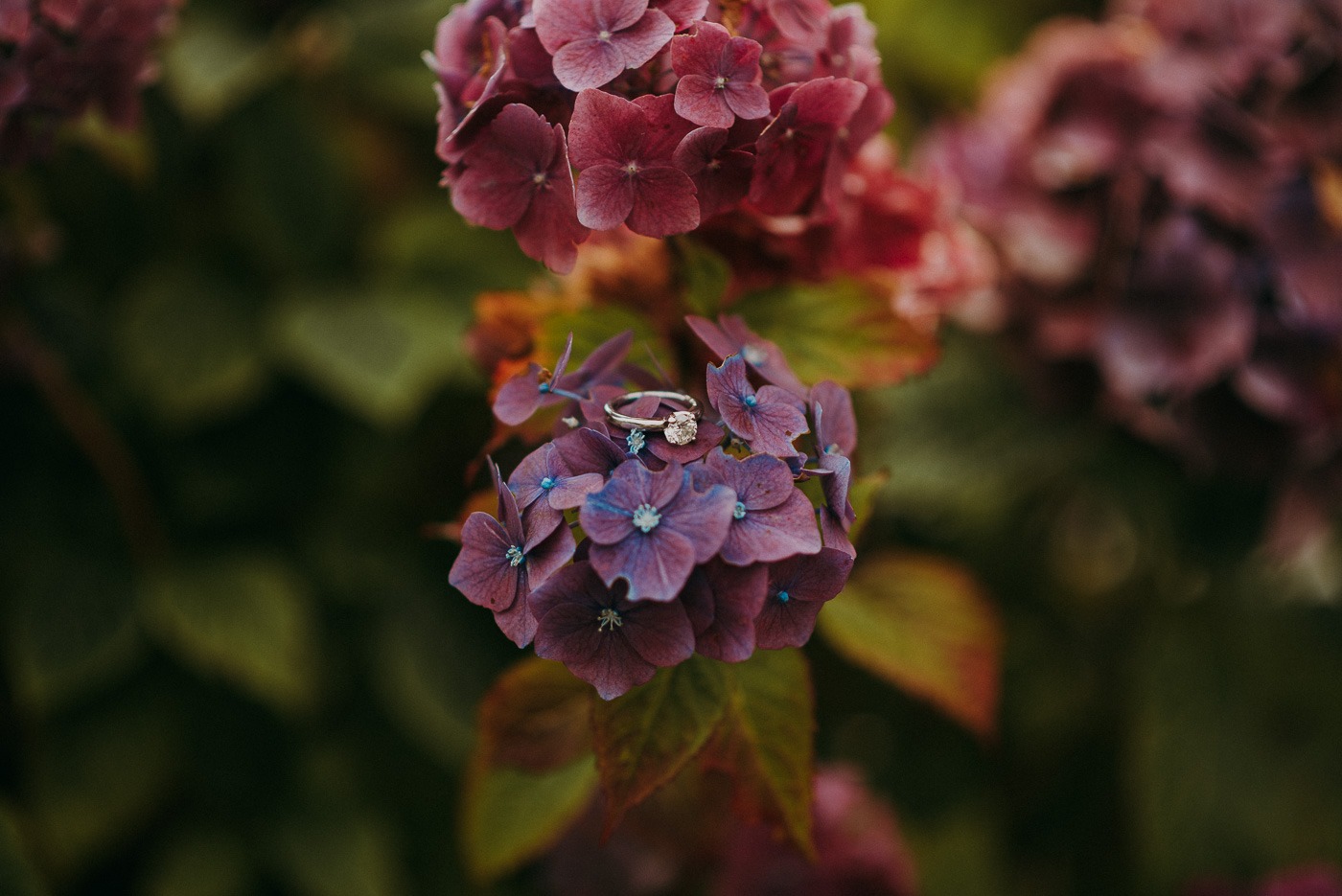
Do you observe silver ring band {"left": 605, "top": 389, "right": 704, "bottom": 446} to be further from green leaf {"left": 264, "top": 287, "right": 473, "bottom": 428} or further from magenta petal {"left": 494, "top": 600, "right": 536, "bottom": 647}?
green leaf {"left": 264, "top": 287, "right": 473, "bottom": 428}

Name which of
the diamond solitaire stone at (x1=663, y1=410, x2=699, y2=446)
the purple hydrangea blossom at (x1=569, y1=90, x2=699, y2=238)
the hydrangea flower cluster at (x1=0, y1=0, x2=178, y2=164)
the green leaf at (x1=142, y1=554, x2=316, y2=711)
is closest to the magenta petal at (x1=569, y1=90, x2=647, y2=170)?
the purple hydrangea blossom at (x1=569, y1=90, x2=699, y2=238)

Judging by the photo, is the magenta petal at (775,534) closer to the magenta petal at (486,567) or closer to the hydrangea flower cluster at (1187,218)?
the magenta petal at (486,567)

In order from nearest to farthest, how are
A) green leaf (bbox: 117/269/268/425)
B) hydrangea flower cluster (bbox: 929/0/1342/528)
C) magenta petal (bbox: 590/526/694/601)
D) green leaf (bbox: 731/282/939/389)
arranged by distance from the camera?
magenta petal (bbox: 590/526/694/601) → green leaf (bbox: 731/282/939/389) → hydrangea flower cluster (bbox: 929/0/1342/528) → green leaf (bbox: 117/269/268/425)

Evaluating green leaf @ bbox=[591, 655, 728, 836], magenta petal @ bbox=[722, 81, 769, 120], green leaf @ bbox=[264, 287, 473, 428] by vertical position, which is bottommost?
green leaf @ bbox=[264, 287, 473, 428]

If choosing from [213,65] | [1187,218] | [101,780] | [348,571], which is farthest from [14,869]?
[1187,218]

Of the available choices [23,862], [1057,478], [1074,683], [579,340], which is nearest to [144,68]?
[579,340]

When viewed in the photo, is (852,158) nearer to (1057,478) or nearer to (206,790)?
(1057,478)

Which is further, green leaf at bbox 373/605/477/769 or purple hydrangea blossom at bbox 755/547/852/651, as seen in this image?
green leaf at bbox 373/605/477/769

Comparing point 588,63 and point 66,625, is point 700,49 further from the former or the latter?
point 66,625
